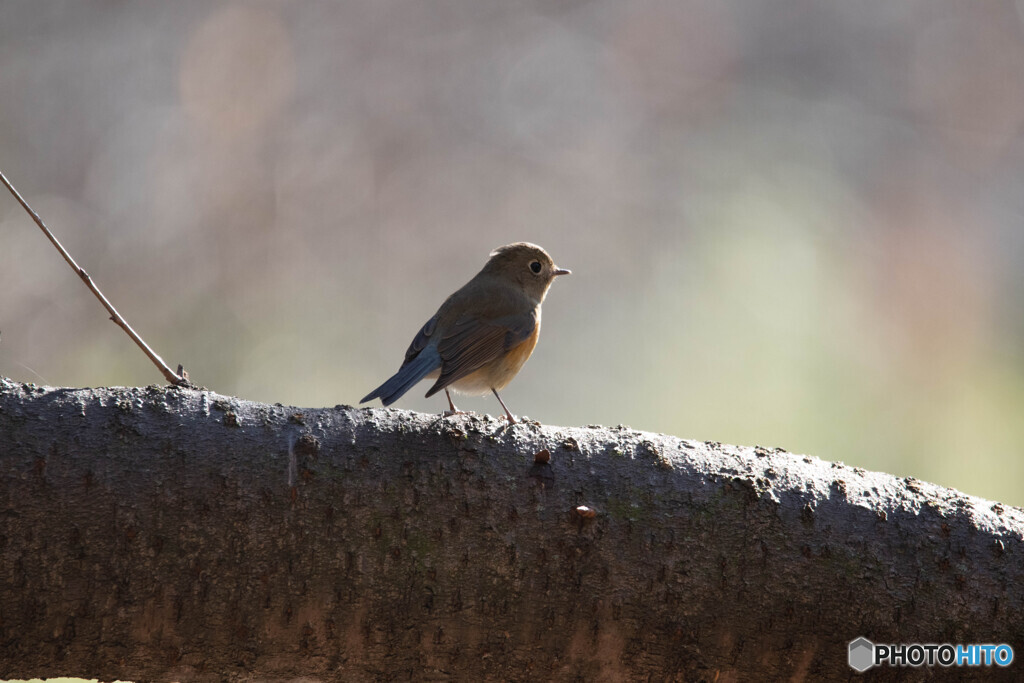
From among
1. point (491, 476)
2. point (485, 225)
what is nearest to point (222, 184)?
point (485, 225)

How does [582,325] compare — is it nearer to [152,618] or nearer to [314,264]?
[314,264]

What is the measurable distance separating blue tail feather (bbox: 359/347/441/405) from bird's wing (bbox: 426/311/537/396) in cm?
4

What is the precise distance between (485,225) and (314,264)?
3.26 feet

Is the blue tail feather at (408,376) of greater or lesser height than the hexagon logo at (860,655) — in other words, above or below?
above

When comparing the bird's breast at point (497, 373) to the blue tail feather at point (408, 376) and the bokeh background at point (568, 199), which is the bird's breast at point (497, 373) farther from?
the bokeh background at point (568, 199)

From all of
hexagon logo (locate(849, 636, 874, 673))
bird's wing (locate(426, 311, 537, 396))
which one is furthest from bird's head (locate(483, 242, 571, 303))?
hexagon logo (locate(849, 636, 874, 673))

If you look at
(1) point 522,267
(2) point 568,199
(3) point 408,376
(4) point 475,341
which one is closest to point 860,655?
(3) point 408,376

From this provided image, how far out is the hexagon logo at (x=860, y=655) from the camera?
1.44 metres

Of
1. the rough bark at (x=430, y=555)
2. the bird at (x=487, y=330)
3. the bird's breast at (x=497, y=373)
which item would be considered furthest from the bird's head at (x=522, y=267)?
the rough bark at (x=430, y=555)

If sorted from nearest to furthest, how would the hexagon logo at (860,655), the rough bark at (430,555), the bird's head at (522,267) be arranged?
the rough bark at (430,555)
the hexagon logo at (860,655)
the bird's head at (522,267)

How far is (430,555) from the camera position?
4.51 feet

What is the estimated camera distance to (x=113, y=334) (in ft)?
12.8

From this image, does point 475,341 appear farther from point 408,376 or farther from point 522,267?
point 522,267

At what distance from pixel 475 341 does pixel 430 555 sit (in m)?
1.44
